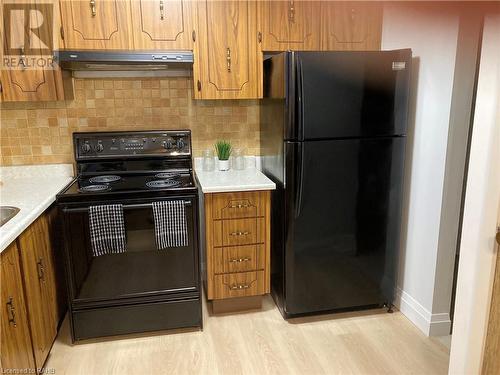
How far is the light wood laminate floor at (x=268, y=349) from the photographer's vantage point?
197 centimetres

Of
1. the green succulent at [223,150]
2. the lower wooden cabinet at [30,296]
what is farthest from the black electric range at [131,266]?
the green succulent at [223,150]

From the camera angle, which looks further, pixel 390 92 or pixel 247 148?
pixel 247 148

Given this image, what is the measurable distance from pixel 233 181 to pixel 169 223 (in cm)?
45

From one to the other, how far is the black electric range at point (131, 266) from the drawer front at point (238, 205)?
15cm

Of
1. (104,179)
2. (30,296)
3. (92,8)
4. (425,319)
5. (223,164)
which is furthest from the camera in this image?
(223,164)

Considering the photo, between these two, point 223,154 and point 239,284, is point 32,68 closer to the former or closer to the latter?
point 223,154

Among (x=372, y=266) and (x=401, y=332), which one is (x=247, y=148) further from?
(x=401, y=332)

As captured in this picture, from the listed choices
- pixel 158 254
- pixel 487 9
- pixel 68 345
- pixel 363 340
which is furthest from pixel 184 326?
pixel 487 9

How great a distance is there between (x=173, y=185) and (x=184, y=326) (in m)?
0.80

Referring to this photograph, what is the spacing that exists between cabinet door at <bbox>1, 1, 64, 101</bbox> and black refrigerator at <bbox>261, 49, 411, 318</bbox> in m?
1.19

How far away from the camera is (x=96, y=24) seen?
2137 mm

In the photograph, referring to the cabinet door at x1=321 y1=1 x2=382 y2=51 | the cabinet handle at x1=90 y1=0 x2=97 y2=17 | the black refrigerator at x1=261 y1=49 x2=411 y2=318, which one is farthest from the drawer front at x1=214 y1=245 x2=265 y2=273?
the cabinet handle at x1=90 y1=0 x2=97 y2=17

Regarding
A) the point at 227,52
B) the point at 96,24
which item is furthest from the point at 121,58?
the point at 227,52

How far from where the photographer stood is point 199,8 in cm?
223
